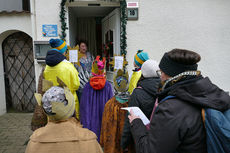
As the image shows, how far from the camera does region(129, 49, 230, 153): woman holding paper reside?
1.12m

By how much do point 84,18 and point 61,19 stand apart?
3.41 meters

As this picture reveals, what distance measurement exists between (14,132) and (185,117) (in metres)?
4.56

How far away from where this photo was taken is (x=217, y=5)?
16.7 feet

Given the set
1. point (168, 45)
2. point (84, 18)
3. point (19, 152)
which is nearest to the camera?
point (19, 152)

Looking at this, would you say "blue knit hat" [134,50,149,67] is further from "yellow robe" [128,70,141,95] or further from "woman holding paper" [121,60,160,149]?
"woman holding paper" [121,60,160,149]

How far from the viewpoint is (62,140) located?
1254 mm

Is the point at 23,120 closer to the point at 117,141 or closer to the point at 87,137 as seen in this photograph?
the point at 117,141

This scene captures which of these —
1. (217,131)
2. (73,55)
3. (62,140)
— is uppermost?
(73,55)

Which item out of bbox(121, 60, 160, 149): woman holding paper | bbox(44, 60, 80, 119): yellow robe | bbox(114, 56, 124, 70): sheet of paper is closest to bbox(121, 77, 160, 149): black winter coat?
bbox(121, 60, 160, 149): woman holding paper

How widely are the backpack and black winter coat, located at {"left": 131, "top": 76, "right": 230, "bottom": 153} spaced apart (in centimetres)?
4

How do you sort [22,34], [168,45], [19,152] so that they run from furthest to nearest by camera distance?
1. [22,34]
2. [168,45]
3. [19,152]

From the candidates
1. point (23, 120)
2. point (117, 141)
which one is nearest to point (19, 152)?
point (23, 120)

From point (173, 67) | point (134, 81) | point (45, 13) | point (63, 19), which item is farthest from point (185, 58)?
point (45, 13)

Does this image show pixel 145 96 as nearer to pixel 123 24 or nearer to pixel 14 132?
pixel 123 24
